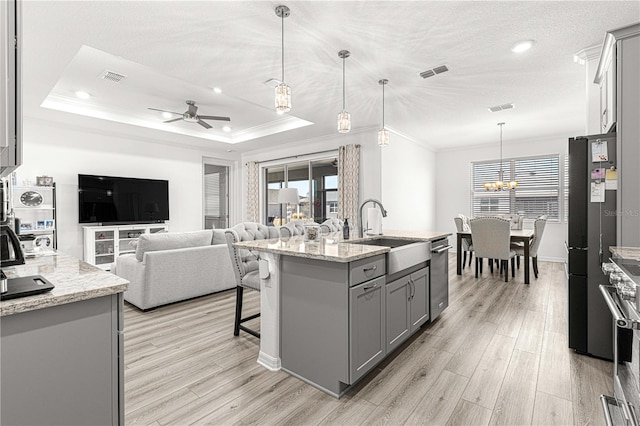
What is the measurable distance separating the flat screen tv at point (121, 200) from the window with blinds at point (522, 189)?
7.27 metres

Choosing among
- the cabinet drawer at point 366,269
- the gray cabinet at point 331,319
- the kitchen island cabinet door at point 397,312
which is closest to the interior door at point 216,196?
Answer: the gray cabinet at point 331,319

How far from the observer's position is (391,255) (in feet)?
7.50

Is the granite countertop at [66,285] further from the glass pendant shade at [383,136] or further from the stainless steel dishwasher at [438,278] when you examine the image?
the glass pendant shade at [383,136]

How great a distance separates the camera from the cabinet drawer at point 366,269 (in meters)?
1.92

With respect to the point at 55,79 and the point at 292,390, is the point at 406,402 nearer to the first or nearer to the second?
the point at 292,390

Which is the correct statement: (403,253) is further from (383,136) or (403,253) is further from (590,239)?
(383,136)

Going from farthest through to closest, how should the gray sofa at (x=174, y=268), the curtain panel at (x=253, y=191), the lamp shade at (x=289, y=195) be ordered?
the curtain panel at (x=253, y=191) → the lamp shade at (x=289, y=195) → the gray sofa at (x=174, y=268)

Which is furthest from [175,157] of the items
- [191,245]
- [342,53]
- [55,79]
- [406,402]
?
[406,402]

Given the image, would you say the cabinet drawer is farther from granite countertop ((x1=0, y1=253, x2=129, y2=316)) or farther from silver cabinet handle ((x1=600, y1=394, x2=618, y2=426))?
silver cabinet handle ((x1=600, y1=394, x2=618, y2=426))

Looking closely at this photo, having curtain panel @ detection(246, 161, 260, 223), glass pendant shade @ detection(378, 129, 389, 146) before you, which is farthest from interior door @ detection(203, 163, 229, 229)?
glass pendant shade @ detection(378, 129, 389, 146)

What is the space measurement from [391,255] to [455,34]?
2.04 meters

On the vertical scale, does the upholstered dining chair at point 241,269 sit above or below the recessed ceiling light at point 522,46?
below

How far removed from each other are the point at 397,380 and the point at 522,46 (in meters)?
3.14

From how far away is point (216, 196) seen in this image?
825 centimetres
